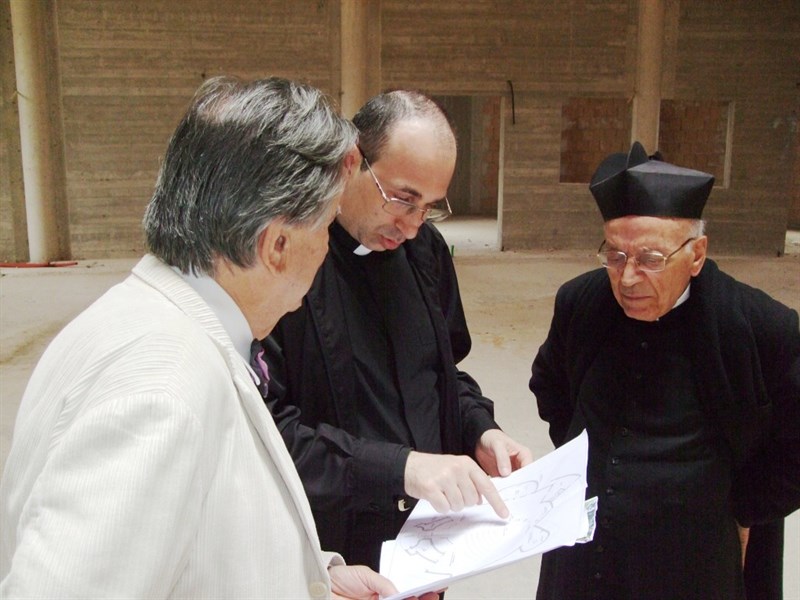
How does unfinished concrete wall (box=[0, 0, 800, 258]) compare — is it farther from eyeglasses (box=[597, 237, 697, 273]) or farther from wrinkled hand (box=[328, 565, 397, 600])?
wrinkled hand (box=[328, 565, 397, 600])

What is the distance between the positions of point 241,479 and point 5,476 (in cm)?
35

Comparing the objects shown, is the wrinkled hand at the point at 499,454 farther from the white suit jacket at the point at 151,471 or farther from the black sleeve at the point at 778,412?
the white suit jacket at the point at 151,471

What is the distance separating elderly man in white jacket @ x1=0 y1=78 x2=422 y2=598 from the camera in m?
0.79

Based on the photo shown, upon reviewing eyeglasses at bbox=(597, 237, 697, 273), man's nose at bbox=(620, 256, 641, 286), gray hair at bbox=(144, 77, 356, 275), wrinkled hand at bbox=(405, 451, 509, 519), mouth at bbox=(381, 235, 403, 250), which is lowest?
wrinkled hand at bbox=(405, 451, 509, 519)

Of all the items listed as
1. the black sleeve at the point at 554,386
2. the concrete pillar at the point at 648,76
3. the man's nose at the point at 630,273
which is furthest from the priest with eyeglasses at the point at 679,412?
the concrete pillar at the point at 648,76

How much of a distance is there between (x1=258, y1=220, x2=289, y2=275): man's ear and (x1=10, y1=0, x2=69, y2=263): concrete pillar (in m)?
9.87

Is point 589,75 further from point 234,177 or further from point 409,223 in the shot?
point 234,177

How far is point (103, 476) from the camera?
0.79 metres

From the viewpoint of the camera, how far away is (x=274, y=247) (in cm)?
108

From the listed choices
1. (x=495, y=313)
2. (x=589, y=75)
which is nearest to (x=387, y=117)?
(x=495, y=313)

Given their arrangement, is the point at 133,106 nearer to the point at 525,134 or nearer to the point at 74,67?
the point at 74,67

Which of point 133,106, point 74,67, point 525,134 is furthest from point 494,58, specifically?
point 74,67

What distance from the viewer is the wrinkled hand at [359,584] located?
4.44ft

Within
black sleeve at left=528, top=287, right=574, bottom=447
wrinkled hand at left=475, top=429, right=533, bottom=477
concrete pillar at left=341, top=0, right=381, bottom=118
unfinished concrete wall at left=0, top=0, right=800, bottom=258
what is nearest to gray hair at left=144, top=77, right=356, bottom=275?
wrinkled hand at left=475, top=429, right=533, bottom=477
